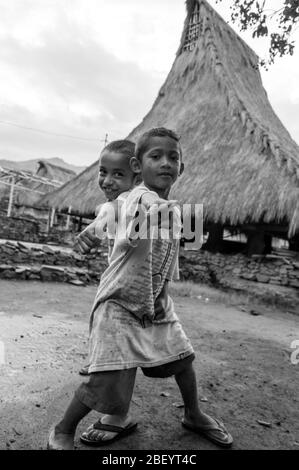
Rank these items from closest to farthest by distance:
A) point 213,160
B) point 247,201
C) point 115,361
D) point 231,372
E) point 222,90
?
point 115,361
point 231,372
point 247,201
point 213,160
point 222,90

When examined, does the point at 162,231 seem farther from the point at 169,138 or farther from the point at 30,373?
the point at 30,373

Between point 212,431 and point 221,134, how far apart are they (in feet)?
26.6

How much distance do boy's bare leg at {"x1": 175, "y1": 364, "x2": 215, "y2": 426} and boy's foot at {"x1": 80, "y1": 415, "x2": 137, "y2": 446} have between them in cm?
32

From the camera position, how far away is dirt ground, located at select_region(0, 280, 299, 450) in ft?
5.82

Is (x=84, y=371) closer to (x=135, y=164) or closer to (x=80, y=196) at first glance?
(x=135, y=164)

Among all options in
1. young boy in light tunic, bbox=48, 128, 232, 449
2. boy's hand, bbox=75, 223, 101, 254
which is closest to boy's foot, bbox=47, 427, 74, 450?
young boy in light tunic, bbox=48, 128, 232, 449

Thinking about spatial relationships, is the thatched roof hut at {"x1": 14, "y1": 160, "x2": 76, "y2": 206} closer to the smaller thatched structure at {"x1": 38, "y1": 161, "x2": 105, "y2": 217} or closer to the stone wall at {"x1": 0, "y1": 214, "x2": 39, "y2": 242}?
the stone wall at {"x1": 0, "y1": 214, "x2": 39, "y2": 242}

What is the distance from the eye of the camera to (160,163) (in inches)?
60.0

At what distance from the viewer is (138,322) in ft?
5.08

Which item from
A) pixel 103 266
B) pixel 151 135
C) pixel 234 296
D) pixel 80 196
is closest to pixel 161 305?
pixel 151 135

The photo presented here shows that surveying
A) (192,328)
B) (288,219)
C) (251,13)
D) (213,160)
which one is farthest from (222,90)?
(192,328)

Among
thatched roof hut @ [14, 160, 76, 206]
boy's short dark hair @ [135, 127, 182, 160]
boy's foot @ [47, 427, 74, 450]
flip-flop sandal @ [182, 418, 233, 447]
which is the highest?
thatched roof hut @ [14, 160, 76, 206]

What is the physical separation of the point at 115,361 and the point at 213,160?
7.58 metres

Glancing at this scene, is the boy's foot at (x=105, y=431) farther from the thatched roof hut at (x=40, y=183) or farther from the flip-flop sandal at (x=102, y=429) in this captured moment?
the thatched roof hut at (x=40, y=183)
